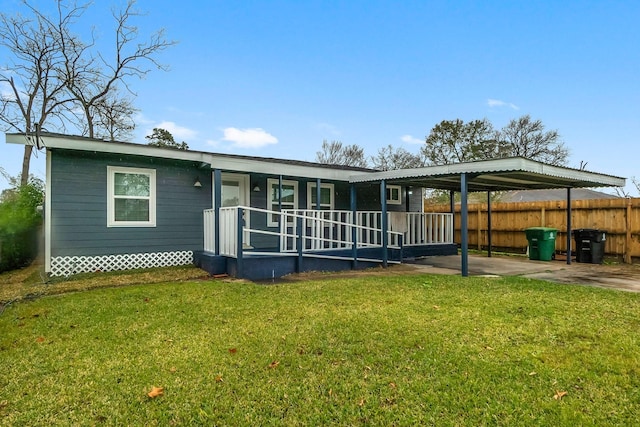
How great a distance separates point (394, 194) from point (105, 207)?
8455 millimetres

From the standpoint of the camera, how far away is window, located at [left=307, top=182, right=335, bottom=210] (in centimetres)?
1042

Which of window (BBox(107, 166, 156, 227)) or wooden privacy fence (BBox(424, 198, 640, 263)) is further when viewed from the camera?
wooden privacy fence (BBox(424, 198, 640, 263))

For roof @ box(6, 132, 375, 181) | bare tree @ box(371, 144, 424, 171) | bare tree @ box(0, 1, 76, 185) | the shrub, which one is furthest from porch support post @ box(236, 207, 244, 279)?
bare tree @ box(371, 144, 424, 171)

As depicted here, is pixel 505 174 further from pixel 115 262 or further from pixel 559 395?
pixel 115 262

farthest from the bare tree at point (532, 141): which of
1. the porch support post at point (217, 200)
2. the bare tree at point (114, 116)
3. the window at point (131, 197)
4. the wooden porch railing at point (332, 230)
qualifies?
the window at point (131, 197)

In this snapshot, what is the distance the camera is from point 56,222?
7.13 m

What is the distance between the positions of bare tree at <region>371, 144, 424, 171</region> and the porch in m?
17.0

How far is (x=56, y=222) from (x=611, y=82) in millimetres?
19143

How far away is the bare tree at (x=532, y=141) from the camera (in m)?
25.0

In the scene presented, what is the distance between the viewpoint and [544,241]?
991cm

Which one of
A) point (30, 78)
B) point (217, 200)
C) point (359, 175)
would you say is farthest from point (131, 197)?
point (30, 78)

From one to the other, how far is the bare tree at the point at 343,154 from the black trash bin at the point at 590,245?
20366mm

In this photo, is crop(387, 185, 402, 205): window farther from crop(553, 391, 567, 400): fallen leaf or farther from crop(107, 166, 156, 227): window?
crop(553, 391, 567, 400): fallen leaf

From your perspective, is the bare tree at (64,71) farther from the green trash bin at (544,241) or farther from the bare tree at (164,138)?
the green trash bin at (544,241)
